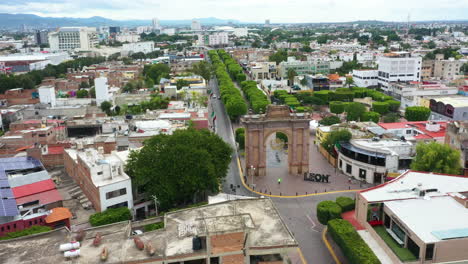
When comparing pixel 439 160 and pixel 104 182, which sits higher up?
pixel 439 160

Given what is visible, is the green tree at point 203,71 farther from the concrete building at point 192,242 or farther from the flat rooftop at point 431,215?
the concrete building at point 192,242

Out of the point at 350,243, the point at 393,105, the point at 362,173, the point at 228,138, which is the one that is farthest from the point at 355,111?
the point at 350,243

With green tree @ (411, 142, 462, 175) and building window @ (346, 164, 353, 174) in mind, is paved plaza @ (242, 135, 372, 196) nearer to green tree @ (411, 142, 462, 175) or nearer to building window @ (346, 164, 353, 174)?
building window @ (346, 164, 353, 174)

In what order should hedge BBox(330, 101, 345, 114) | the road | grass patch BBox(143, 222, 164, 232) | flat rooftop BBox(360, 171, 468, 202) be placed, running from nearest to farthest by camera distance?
grass patch BBox(143, 222, 164, 232) < flat rooftop BBox(360, 171, 468, 202) < the road < hedge BBox(330, 101, 345, 114)

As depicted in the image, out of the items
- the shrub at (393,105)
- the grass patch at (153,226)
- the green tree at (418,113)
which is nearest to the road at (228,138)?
the grass patch at (153,226)

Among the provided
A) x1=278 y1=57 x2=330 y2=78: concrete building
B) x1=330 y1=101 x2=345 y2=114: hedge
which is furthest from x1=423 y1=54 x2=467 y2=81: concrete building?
x1=330 y1=101 x2=345 y2=114: hedge

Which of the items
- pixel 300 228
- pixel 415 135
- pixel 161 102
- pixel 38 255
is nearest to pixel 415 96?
pixel 415 135

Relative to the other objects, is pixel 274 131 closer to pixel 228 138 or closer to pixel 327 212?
pixel 327 212

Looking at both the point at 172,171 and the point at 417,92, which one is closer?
the point at 172,171
